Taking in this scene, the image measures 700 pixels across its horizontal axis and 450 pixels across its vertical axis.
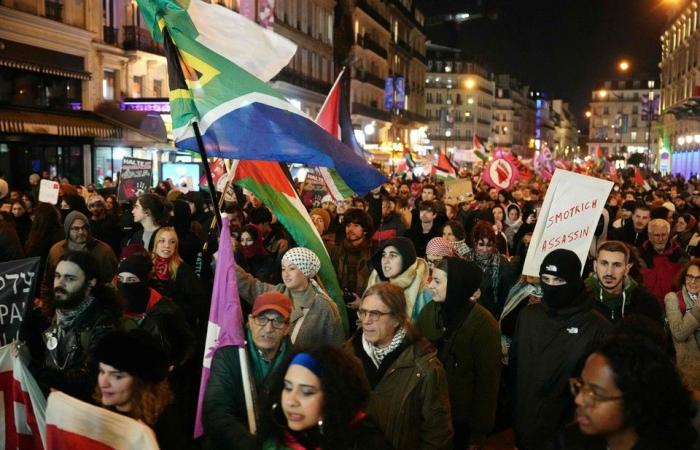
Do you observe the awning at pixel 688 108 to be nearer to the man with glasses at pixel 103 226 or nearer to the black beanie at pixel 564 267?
the man with glasses at pixel 103 226

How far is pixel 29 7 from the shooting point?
25125mm

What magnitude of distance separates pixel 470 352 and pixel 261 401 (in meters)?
1.55

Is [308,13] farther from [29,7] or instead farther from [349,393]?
[349,393]

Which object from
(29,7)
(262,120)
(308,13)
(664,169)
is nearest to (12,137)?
(29,7)

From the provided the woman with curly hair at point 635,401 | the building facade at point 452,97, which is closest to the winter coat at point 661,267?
the woman with curly hair at point 635,401

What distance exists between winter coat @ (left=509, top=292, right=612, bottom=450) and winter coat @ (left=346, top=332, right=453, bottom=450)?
782mm

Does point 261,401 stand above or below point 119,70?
below

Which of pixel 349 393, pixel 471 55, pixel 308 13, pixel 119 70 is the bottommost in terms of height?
pixel 349 393

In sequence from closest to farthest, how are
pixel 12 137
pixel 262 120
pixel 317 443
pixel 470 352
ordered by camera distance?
1. pixel 317 443
2. pixel 470 352
3. pixel 262 120
4. pixel 12 137

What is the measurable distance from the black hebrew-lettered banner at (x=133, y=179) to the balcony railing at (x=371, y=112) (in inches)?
1840

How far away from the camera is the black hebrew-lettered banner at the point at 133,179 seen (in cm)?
1424

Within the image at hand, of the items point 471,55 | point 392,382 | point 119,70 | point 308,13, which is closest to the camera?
point 392,382

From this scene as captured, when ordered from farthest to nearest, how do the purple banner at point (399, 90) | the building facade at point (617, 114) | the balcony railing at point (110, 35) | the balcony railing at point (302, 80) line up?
the building facade at point (617, 114), the purple banner at point (399, 90), the balcony railing at point (302, 80), the balcony railing at point (110, 35)

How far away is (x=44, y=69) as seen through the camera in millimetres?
25203
